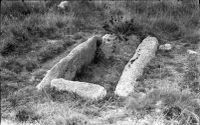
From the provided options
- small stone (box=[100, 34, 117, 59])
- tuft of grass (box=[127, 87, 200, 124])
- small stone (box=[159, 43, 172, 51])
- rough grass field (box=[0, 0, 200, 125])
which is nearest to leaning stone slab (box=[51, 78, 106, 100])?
rough grass field (box=[0, 0, 200, 125])

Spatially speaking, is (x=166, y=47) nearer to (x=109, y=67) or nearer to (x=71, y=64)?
(x=109, y=67)

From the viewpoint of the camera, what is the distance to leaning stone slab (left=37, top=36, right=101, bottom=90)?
17.7 feet

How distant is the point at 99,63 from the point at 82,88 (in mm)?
1660

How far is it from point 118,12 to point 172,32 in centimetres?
197

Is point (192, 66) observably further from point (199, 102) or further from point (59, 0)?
point (59, 0)

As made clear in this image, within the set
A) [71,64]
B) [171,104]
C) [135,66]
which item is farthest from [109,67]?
[171,104]

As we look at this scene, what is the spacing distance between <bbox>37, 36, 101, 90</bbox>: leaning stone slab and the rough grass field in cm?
18

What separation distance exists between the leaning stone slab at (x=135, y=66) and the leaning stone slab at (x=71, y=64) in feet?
3.09

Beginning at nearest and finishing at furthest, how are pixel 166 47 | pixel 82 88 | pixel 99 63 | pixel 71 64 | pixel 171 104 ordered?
pixel 171 104, pixel 82 88, pixel 71 64, pixel 99 63, pixel 166 47

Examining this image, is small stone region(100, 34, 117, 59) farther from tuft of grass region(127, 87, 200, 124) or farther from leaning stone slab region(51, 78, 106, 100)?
tuft of grass region(127, 87, 200, 124)

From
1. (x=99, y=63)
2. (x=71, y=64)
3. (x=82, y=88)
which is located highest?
(x=71, y=64)

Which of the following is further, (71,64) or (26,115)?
(71,64)

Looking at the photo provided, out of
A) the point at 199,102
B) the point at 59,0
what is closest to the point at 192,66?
the point at 199,102

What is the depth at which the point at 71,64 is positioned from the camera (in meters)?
5.69
